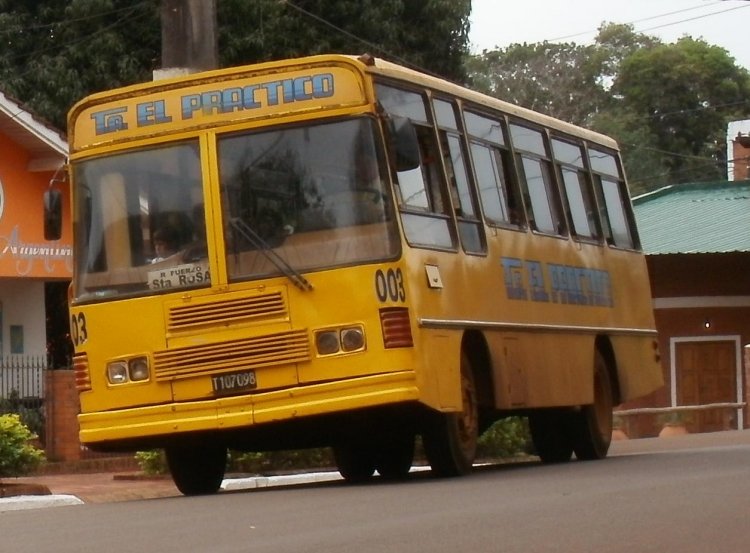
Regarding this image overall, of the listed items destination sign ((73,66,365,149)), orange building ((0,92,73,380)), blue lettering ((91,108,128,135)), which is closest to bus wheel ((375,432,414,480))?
destination sign ((73,66,365,149))

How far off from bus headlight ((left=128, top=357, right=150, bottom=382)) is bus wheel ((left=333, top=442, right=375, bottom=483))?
3085 millimetres

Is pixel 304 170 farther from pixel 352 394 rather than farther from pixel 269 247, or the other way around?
pixel 352 394

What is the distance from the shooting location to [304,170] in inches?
524

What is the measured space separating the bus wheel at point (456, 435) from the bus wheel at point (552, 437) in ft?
11.6

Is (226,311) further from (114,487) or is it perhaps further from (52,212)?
(114,487)

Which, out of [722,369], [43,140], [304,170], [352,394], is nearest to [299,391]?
[352,394]

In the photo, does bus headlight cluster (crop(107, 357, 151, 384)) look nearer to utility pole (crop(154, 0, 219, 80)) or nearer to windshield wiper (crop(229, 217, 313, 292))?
windshield wiper (crop(229, 217, 313, 292))

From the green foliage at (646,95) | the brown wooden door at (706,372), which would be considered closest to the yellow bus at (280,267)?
the brown wooden door at (706,372)

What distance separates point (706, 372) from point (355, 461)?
2179cm

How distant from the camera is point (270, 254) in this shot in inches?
521

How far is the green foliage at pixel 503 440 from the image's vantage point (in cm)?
2120

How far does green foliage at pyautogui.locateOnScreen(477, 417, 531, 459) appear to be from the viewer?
69.6 ft

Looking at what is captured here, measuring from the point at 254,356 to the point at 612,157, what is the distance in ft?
25.2

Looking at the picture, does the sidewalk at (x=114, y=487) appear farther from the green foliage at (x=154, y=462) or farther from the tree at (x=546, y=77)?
the tree at (x=546, y=77)
